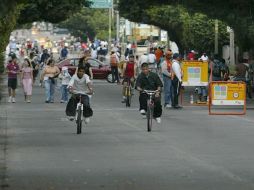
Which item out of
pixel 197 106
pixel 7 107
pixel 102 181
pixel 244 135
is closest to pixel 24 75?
pixel 7 107

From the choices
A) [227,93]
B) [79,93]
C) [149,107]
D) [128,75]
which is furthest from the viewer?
[128,75]

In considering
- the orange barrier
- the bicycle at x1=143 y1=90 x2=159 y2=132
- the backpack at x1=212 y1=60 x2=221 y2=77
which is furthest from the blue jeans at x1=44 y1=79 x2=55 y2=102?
the bicycle at x1=143 y1=90 x2=159 y2=132

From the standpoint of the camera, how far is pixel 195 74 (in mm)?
32656

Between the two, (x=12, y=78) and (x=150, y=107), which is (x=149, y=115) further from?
(x=12, y=78)

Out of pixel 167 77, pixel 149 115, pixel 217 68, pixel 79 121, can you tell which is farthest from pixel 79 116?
pixel 217 68

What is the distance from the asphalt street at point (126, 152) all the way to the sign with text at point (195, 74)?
458 centimetres

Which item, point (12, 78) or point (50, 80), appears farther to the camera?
point (12, 78)

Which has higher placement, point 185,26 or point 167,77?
point 185,26

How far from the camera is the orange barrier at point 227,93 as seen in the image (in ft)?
91.2

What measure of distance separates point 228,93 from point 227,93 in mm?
31

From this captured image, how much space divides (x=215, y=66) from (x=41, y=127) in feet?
37.5

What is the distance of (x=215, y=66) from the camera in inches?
1293

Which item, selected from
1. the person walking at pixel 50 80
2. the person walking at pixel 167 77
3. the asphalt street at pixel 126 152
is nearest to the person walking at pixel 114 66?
the person walking at pixel 50 80

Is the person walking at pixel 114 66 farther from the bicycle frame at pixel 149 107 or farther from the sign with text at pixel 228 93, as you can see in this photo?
the bicycle frame at pixel 149 107
